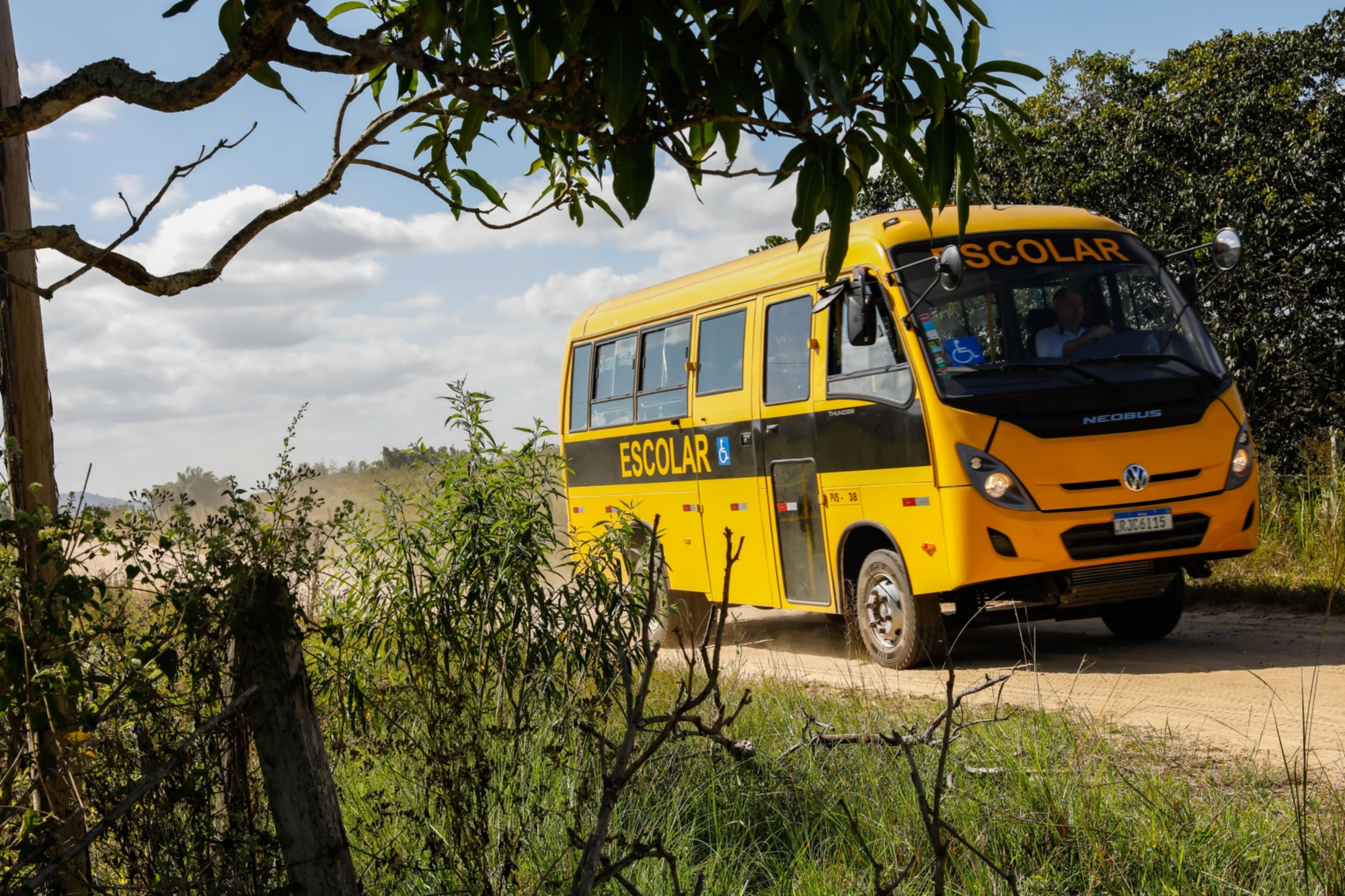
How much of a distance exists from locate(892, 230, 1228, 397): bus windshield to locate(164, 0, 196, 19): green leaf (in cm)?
624

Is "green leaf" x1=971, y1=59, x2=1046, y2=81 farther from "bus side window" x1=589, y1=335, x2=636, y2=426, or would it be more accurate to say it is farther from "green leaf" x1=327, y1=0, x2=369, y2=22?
"bus side window" x1=589, y1=335, x2=636, y2=426

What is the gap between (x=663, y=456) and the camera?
37.2 feet

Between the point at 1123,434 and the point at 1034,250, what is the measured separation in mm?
1518

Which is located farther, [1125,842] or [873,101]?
[1125,842]

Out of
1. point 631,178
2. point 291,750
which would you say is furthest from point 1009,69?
point 291,750

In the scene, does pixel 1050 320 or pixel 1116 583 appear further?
pixel 1050 320

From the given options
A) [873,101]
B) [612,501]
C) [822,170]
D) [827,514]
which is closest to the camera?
[822,170]

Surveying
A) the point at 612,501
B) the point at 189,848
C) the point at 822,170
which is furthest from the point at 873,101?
the point at 612,501

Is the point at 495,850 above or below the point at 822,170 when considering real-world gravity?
below

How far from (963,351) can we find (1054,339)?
24.6 inches

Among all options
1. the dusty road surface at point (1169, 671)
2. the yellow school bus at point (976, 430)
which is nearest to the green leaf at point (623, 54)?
the dusty road surface at point (1169, 671)

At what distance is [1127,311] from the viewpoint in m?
8.72

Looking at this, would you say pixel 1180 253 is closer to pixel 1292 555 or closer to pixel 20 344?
pixel 1292 555

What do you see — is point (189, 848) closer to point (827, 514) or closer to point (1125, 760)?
Answer: point (1125, 760)
